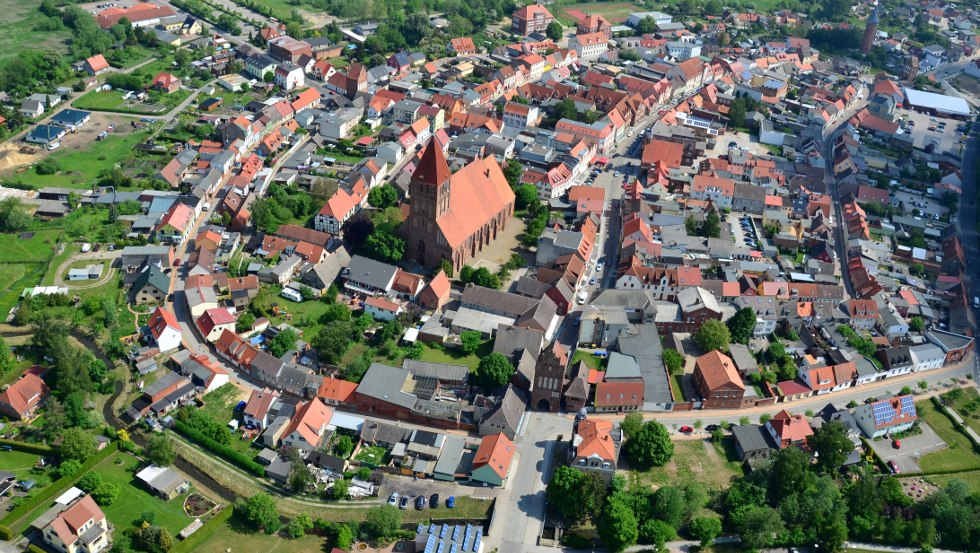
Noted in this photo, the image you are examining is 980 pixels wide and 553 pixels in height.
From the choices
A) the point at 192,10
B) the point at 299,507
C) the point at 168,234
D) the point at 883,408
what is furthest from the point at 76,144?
the point at 883,408

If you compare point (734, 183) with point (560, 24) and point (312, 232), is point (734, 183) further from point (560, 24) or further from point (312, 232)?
point (560, 24)

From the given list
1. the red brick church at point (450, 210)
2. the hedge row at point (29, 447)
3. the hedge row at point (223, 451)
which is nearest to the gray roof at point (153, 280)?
the hedge row at point (223, 451)

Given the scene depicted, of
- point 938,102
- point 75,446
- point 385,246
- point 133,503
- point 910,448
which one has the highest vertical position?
point 385,246

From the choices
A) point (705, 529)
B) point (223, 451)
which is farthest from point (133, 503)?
point (705, 529)

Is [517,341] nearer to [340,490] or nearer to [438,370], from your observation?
[438,370]

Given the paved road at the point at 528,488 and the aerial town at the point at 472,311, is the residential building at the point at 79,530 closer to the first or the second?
the aerial town at the point at 472,311

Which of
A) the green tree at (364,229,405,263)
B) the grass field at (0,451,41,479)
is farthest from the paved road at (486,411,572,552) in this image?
the grass field at (0,451,41,479)
